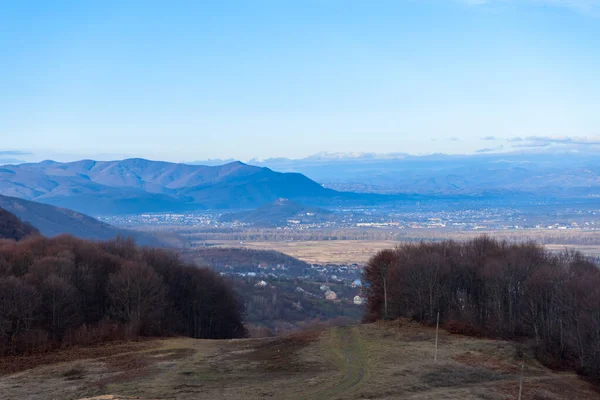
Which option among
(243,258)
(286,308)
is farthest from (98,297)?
(243,258)

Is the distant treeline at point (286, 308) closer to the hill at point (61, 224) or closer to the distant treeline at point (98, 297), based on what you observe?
the distant treeline at point (98, 297)

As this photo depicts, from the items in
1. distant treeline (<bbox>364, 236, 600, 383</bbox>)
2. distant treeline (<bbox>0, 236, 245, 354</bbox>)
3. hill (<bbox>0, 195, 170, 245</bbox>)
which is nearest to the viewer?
distant treeline (<bbox>364, 236, 600, 383</bbox>)

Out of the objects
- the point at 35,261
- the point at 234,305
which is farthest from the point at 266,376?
the point at 234,305

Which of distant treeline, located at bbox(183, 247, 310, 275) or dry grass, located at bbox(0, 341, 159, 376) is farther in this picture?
distant treeline, located at bbox(183, 247, 310, 275)

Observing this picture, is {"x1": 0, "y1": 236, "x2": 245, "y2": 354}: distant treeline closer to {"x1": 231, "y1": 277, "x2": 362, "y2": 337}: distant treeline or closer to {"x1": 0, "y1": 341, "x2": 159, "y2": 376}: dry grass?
{"x1": 0, "y1": 341, "x2": 159, "y2": 376}: dry grass

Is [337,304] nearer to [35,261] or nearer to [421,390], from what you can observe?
[35,261]

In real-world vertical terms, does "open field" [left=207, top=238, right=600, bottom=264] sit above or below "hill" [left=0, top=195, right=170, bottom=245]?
below

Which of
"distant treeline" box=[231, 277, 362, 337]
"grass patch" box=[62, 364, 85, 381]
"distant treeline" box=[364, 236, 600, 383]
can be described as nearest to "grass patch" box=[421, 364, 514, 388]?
"distant treeline" box=[364, 236, 600, 383]

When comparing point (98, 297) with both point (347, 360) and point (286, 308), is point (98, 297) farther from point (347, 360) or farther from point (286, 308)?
point (286, 308)
